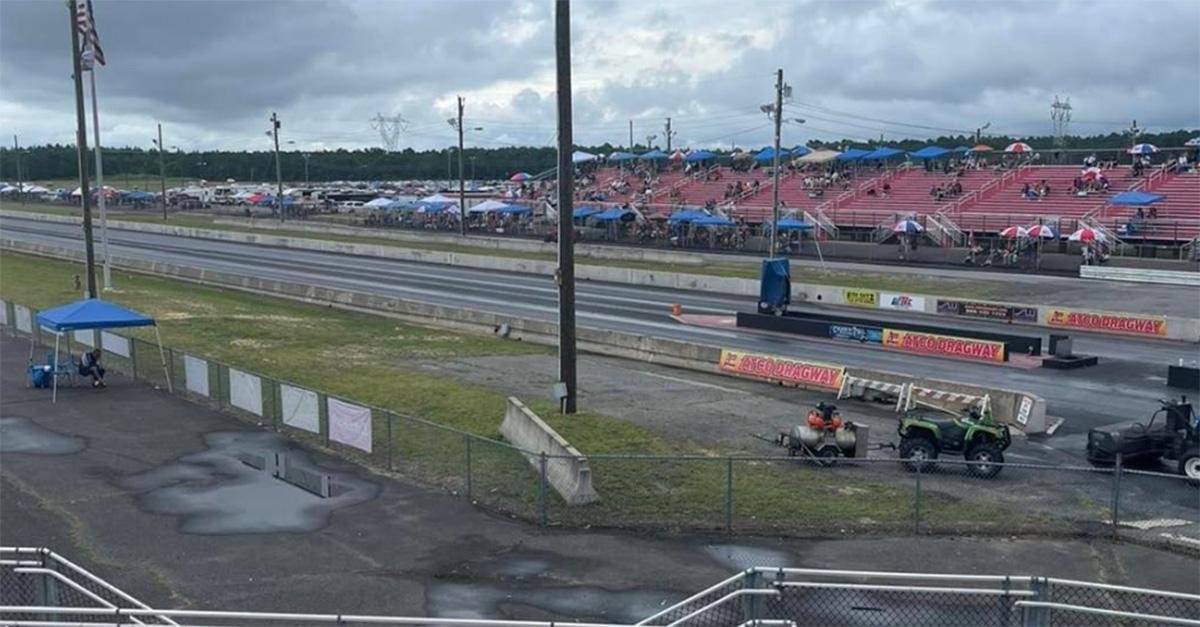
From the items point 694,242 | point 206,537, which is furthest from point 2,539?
point 694,242

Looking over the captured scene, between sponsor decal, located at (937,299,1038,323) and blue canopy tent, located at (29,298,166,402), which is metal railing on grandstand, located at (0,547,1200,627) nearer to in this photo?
blue canopy tent, located at (29,298,166,402)

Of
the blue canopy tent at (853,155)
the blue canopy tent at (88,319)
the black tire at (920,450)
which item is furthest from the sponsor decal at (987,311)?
the blue canopy tent at (853,155)

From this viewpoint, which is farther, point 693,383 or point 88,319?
point 693,383

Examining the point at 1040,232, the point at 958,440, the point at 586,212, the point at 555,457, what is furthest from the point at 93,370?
the point at 586,212

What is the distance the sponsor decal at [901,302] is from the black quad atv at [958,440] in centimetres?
2568

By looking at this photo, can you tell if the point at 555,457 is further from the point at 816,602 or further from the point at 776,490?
the point at 816,602

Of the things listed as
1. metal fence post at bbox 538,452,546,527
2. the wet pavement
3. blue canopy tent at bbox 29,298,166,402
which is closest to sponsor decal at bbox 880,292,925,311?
the wet pavement

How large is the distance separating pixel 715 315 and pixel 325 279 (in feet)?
80.7

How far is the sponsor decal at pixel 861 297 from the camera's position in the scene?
47688mm

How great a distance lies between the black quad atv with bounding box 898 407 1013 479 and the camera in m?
20.3

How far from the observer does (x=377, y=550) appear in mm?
15695

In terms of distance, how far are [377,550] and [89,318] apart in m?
15.1

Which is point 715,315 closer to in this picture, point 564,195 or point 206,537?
point 564,195

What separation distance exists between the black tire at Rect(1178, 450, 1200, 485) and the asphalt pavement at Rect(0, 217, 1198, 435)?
489cm
